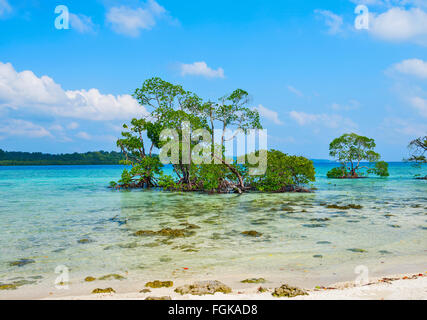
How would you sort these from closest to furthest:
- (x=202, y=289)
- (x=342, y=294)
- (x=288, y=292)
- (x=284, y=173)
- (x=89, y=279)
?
(x=342, y=294) < (x=288, y=292) < (x=202, y=289) < (x=89, y=279) < (x=284, y=173)

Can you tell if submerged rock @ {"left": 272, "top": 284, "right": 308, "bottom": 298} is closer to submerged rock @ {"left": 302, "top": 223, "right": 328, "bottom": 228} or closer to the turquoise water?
the turquoise water

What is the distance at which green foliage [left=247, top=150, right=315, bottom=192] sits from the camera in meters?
27.4

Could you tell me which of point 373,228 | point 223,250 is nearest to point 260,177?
point 373,228

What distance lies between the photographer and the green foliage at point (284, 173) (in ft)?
89.8

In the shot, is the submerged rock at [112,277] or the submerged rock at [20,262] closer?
the submerged rock at [112,277]

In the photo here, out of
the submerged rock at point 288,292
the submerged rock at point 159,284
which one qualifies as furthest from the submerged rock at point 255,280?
the submerged rock at point 159,284

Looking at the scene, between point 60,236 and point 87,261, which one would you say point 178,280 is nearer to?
point 87,261

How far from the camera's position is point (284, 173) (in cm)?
A: 2773

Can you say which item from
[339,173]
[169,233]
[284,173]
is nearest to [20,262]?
[169,233]

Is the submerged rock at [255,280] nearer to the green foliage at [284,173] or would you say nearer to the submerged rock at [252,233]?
the submerged rock at [252,233]

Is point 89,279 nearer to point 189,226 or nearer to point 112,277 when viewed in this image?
point 112,277
